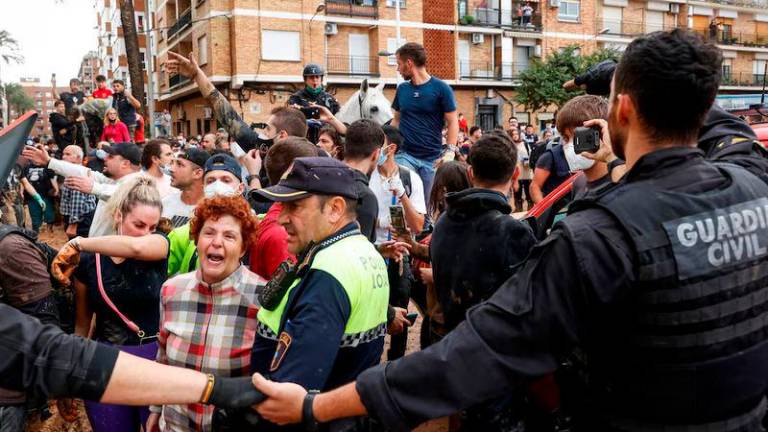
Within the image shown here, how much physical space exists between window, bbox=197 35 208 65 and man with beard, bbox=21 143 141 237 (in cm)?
2647

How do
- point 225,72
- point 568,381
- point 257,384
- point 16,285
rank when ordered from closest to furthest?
point 568,381 < point 257,384 < point 16,285 < point 225,72

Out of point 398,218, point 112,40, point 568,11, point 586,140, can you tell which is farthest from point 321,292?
point 112,40

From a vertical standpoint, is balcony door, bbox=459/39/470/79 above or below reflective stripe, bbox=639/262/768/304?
above

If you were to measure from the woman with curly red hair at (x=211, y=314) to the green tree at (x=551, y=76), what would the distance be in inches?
1222

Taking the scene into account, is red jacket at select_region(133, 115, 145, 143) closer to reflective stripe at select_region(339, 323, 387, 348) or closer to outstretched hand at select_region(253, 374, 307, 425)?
reflective stripe at select_region(339, 323, 387, 348)

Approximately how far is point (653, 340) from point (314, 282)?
120cm

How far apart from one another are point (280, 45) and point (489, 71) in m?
13.0

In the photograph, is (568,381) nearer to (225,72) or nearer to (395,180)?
(395,180)

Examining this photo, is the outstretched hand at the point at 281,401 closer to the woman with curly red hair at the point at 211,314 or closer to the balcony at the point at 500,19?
the woman with curly red hair at the point at 211,314

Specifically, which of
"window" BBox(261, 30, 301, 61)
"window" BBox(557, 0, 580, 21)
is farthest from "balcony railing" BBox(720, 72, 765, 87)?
"window" BBox(261, 30, 301, 61)

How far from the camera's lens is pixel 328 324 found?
2.24 metres

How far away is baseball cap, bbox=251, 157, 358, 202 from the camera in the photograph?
2.58m

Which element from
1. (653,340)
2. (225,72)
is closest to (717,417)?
(653,340)

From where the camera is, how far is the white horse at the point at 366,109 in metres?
6.76
